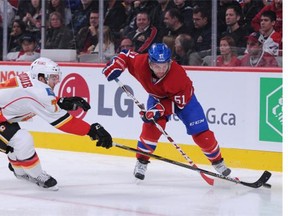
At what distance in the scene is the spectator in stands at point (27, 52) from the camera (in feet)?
24.0

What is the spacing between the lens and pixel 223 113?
5.96 meters

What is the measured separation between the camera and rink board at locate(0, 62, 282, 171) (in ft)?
18.8

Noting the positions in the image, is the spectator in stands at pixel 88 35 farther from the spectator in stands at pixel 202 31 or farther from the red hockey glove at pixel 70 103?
the red hockey glove at pixel 70 103

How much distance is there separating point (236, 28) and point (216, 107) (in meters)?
0.61

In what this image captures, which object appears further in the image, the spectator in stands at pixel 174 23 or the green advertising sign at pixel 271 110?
the spectator in stands at pixel 174 23

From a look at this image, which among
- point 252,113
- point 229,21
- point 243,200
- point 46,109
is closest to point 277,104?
point 252,113

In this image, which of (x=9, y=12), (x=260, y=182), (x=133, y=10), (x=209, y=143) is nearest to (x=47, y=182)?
(x=209, y=143)

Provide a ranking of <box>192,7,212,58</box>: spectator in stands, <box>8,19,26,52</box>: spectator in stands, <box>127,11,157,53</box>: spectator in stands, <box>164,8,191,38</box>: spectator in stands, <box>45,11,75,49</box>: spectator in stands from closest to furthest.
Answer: <box>192,7,212,58</box>: spectator in stands → <box>164,8,191,38</box>: spectator in stands → <box>127,11,157,53</box>: spectator in stands → <box>45,11,75,49</box>: spectator in stands → <box>8,19,26,52</box>: spectator in stands

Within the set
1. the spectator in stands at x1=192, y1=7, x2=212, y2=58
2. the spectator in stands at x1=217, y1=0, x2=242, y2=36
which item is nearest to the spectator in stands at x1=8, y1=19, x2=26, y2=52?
the spectator in stands at x1=192, y1=7, x2=212, y2=58

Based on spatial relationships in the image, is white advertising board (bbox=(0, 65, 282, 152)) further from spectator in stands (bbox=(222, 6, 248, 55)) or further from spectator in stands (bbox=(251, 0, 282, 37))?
spectator in stands (bbox=(251, 0, 282, 37))

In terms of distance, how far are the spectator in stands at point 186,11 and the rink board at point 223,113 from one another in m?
0.37

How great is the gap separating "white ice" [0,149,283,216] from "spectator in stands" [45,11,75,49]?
4.51ft

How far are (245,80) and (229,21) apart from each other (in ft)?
1.62

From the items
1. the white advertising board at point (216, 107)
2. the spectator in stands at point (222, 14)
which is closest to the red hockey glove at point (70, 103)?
the white advertising board at point (216, 107)
